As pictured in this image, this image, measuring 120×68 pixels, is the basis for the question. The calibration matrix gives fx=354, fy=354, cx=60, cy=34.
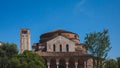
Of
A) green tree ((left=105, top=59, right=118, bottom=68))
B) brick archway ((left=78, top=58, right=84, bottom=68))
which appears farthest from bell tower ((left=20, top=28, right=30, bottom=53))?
green tree ((left=105, top=59, right=118, bottom=68))

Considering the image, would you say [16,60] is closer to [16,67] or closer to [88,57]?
[16,67]

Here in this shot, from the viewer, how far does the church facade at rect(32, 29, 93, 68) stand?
55.2m

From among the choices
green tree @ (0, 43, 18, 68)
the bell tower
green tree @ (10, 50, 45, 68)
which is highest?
the bell tower

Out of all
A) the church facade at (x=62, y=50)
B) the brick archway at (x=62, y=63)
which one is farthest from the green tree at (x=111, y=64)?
the brick archway at (x=62, y=63)

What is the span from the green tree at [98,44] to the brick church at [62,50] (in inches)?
46.1

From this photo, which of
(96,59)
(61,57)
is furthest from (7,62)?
(96,59)

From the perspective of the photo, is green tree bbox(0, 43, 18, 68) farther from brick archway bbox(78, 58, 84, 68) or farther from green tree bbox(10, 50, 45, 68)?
brick archway bbox(78, 58, 84, 68)

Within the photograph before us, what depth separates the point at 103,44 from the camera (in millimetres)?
54375

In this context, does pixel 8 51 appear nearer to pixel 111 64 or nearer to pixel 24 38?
pixel 24 38

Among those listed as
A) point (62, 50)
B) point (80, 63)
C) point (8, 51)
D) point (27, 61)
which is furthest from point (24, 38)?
point (27, 61)

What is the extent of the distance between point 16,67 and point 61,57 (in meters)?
11.1

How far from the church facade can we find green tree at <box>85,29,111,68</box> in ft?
3.84

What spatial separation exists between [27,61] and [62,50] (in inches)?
482

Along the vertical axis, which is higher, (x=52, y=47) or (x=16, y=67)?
(x=52, y=47)
